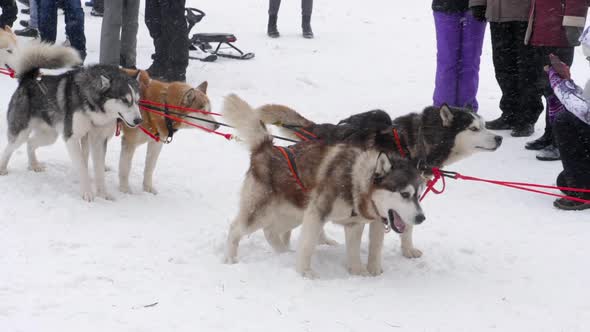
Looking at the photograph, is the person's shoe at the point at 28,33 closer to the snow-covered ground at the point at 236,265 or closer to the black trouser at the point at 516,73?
the snow-covered ground at the point at 236,265

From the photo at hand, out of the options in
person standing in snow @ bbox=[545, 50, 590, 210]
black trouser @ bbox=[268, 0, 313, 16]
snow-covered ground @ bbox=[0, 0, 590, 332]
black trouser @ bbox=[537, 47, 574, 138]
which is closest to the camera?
snow-covered ground @ bbox=[0, 0, 590, 332]

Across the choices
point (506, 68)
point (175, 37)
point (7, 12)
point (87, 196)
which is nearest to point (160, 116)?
point (87, 196)

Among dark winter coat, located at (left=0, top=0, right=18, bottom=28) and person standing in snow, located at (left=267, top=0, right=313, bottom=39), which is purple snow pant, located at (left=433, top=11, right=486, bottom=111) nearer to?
person standing in snow, located at (left=267, top=0, right=313, bottom=39)

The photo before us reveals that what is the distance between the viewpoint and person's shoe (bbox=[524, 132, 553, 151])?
6.25 m

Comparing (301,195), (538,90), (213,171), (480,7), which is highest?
(480,7)

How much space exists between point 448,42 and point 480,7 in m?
0.47

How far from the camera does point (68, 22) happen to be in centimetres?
817

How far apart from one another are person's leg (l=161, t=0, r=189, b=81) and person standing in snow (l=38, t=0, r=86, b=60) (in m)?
1.43

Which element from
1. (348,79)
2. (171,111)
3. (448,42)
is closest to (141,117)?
(171,111)

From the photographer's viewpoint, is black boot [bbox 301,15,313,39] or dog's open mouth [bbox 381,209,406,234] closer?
dog's open mouth [bbox 381,209,406,234]

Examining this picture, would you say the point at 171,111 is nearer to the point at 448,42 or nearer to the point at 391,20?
the point at 448,42

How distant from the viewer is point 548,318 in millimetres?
3223

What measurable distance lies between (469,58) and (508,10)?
0.65m

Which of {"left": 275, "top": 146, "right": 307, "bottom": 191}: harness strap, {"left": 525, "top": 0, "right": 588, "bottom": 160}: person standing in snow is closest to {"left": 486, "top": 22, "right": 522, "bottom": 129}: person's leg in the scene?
{"left": 525, "top": 0, "right": 588, "bottom": 160}: person standing in snow
